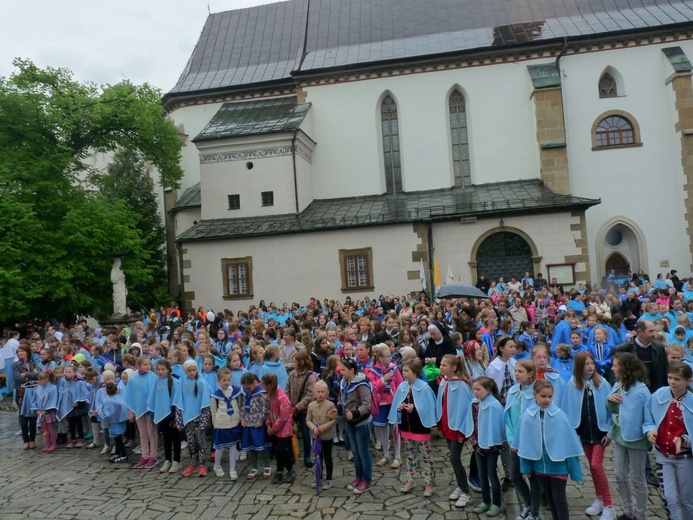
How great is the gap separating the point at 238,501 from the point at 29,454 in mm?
5115

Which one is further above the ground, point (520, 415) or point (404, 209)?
point (404, 209)

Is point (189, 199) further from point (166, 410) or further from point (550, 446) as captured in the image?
point (550, 446)

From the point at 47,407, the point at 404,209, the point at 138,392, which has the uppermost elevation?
the point at 404,209

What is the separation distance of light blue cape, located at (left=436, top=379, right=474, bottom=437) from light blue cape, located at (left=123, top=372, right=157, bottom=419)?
4.72m

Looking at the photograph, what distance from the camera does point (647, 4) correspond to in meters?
26.1

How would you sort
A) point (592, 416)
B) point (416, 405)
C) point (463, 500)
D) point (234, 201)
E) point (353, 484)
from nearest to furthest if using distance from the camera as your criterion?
point (592, 416) < point (463, 500) < point (416, 405) < point (353, 484) < point (234, 201)

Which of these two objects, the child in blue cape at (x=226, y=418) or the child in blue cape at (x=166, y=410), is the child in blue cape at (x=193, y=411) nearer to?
the child in blue cape at (x=166, y=410)

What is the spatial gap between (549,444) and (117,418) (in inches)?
270

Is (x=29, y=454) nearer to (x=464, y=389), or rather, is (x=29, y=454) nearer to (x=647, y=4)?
(x=464, y=389)

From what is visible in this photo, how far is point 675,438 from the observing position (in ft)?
16.0

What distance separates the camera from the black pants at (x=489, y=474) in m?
5.98

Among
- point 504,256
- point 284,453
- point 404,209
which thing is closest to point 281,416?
point 284,453

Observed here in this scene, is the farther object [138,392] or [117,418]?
Answer: [117,418]

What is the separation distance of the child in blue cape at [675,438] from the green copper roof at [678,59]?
2348 cm
